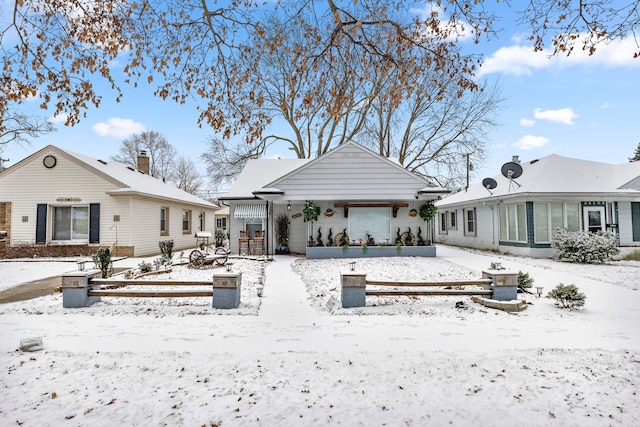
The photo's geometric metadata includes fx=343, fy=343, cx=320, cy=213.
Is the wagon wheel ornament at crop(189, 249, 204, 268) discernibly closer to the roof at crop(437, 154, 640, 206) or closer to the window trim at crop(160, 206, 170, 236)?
the window trim at crop(160, 206, 170, 236)

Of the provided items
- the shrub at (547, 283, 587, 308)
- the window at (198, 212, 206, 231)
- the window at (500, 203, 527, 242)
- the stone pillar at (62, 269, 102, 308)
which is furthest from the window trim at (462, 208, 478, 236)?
the stone pillar at (62, 269, 102, 308)

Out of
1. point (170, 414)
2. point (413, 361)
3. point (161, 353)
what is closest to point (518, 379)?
point (413, 361)

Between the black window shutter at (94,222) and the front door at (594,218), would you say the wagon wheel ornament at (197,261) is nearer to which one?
the black window shutter at (94,222)

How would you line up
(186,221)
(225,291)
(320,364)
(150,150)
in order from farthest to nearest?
(150,150) < (186,221) < (225,291) < (320,364)

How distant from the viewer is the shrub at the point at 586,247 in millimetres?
13078

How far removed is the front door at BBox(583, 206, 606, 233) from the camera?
1523cm

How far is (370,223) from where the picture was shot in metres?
15.6

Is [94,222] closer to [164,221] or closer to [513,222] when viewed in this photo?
[164,221]

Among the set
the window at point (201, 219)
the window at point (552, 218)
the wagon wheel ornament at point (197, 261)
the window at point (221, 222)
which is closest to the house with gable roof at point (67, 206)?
the wagon wheel ornament at point (197, 261)

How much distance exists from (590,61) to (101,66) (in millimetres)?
8332

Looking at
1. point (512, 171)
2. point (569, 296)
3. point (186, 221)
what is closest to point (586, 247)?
point (512, 171)

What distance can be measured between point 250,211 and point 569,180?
589 inches

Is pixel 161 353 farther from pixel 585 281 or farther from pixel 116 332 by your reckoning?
pixel 585 281

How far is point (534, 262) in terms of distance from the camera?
13.4 meters
